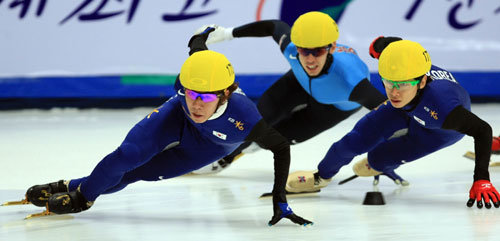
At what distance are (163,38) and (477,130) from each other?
5024mm

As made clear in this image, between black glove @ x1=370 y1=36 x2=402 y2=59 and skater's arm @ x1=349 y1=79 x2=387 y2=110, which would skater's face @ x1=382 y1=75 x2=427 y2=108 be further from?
skater's arm @ x1=349 y1=79 x2=387 y2=110

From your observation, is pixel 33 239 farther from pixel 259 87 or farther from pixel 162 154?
pixel 259 87

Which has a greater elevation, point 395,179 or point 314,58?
point 314,58

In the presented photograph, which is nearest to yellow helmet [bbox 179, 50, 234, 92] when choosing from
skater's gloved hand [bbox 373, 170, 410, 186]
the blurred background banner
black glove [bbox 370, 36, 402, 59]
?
black glove [bbox 370, 36, 402, 59]

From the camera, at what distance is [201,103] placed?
3934 millimetres

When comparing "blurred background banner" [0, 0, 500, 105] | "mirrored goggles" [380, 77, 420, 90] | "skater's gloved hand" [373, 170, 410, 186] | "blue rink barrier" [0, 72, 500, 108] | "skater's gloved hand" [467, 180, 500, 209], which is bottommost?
"blue rink barrier" [0, 72, 500, 108]

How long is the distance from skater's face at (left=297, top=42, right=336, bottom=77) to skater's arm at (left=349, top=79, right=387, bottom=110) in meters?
0.26

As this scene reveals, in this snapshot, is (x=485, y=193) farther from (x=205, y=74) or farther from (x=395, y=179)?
(x=205, y=74)

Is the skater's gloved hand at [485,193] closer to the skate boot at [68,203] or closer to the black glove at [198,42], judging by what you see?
the black glove at [198,42]

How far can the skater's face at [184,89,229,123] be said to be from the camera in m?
3.90

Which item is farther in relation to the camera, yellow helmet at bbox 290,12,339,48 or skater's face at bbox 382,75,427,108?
yellow helmet at bbox 290,12,339,48

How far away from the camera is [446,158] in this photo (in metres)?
6.31

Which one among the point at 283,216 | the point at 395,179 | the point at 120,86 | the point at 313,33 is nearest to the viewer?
the point at 283,216

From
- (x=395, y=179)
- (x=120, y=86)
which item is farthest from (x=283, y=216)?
(x=120, y=86)
